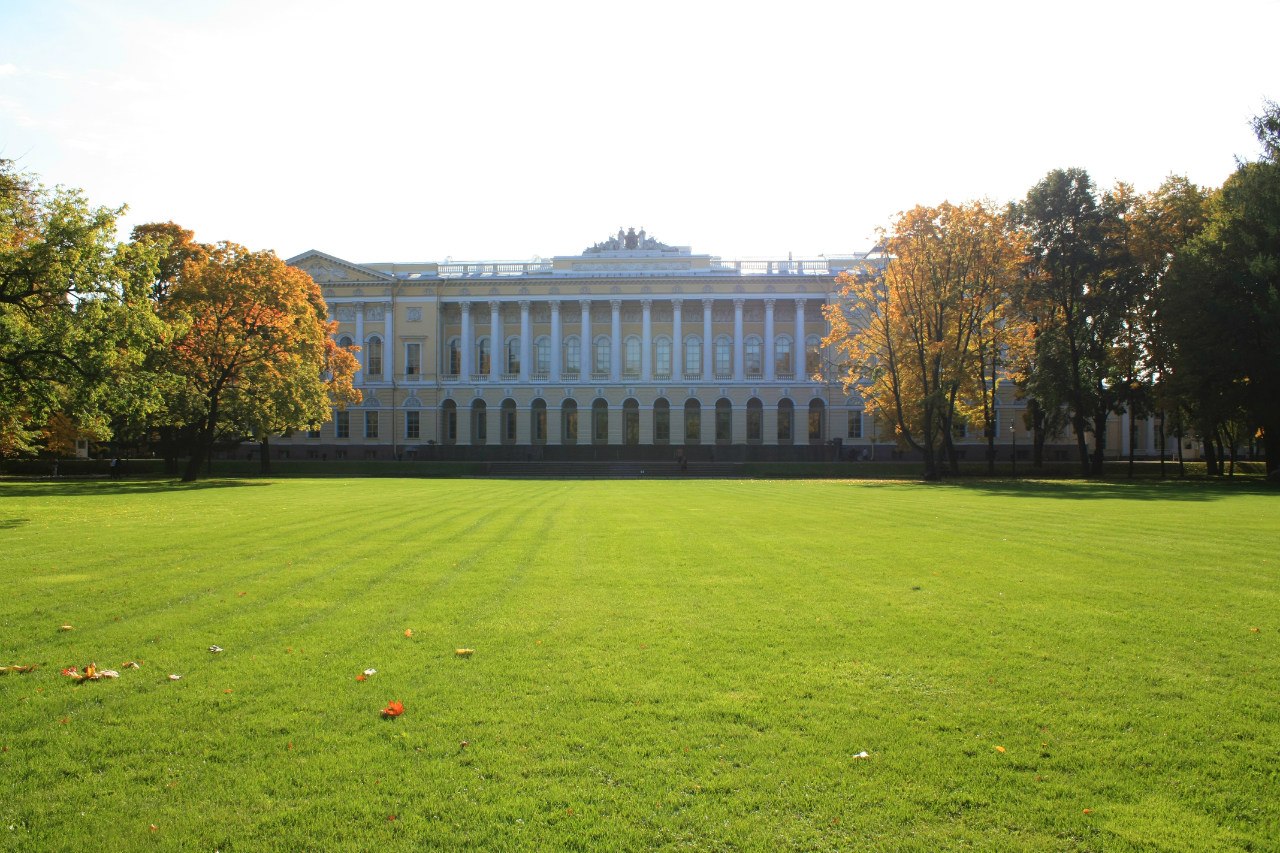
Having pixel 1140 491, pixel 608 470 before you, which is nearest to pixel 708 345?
pixel 608 470

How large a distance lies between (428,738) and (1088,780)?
12.3 feet

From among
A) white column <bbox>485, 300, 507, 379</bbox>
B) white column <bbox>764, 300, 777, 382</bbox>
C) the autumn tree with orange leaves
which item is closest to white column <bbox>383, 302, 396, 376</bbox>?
white column <bbox>485, 300, 507, 379</bbox>

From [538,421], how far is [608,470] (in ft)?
70.3

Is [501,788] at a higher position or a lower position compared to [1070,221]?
lower

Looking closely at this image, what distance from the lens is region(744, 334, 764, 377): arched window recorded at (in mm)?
76750

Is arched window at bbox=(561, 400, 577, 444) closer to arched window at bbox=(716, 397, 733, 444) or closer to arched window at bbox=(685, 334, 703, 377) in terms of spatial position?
arched window at bbox=(685, 334, 703, 377)

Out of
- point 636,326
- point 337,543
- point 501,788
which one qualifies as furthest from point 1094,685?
point 636,326

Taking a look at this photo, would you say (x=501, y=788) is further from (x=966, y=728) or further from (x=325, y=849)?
(x=966, y=728)

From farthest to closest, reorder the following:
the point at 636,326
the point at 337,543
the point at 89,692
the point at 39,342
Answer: the point at 636,326, the point at 39,342, the point at 337,543, the point at 89,692

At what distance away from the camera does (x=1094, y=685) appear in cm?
619

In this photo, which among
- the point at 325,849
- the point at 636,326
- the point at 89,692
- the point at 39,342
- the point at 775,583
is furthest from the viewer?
the point at 636,326

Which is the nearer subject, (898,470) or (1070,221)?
(1070,221)

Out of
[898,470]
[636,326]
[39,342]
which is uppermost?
[636,326]

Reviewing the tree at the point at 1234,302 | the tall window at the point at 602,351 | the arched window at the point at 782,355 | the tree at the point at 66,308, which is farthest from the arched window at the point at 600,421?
the tree at the point at 66,308
